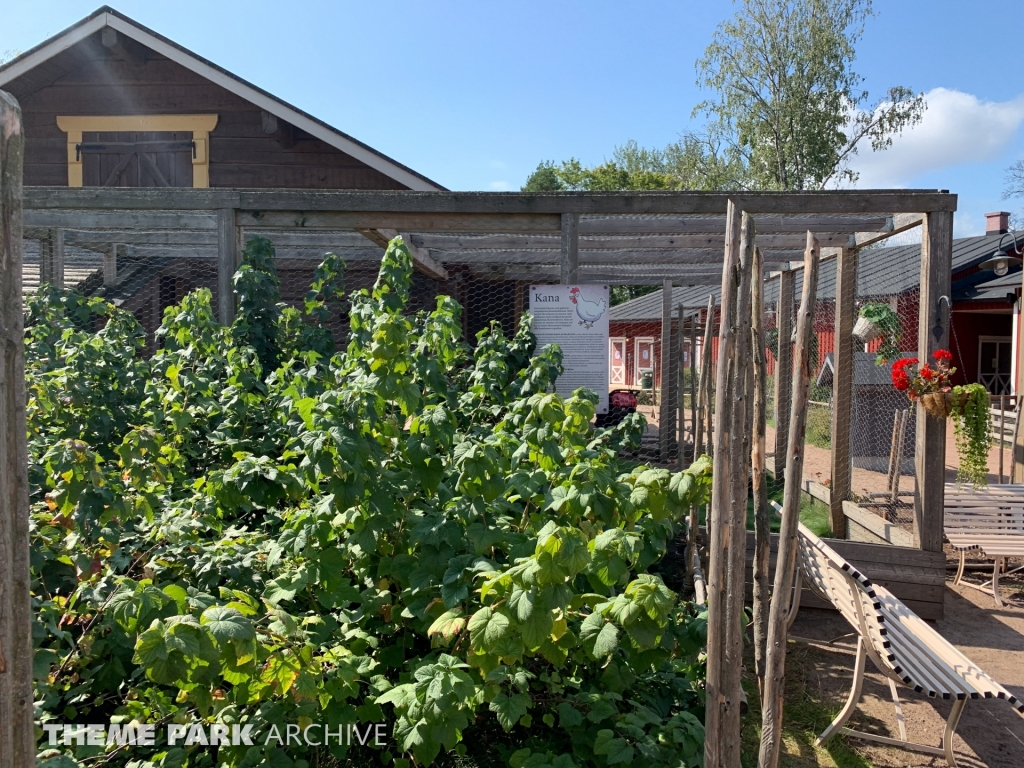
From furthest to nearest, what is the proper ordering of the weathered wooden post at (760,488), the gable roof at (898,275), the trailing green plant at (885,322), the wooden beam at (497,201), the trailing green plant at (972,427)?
the gable roof at (898,275) → the trailing green plant at (885,322) → the trailing green plant at (972,427) → the wooden beam at (497,201) → the weathered wooden post at (760,488)

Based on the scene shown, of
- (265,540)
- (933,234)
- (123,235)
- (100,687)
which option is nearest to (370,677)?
(265,540)

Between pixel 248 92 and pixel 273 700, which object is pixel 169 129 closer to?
pixel 248 92

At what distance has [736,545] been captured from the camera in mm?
2082

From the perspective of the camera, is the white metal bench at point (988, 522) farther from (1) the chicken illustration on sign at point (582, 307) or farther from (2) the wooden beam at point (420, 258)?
(2) the wooden beam at point (420, 258)

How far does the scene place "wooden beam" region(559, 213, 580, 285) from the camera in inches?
176

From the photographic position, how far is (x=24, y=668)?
1.28 m

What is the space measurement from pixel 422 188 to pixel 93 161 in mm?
5035

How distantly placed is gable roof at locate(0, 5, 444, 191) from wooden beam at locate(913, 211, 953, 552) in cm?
656

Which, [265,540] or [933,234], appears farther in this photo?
[933,234]

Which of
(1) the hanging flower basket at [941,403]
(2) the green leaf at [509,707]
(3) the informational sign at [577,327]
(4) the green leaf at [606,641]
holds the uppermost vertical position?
(3) the informational sign at [577,327]

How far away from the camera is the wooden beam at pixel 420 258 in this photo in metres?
5.33

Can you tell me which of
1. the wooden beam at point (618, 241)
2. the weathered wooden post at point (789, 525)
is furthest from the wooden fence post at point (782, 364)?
the weathered wooden post at point (789, 525)

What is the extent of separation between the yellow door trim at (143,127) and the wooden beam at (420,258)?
16.0ft

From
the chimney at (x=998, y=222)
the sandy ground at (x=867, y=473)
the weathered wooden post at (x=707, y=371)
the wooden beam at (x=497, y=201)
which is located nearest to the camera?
the weathered wooden post at (x=707, y=371)
